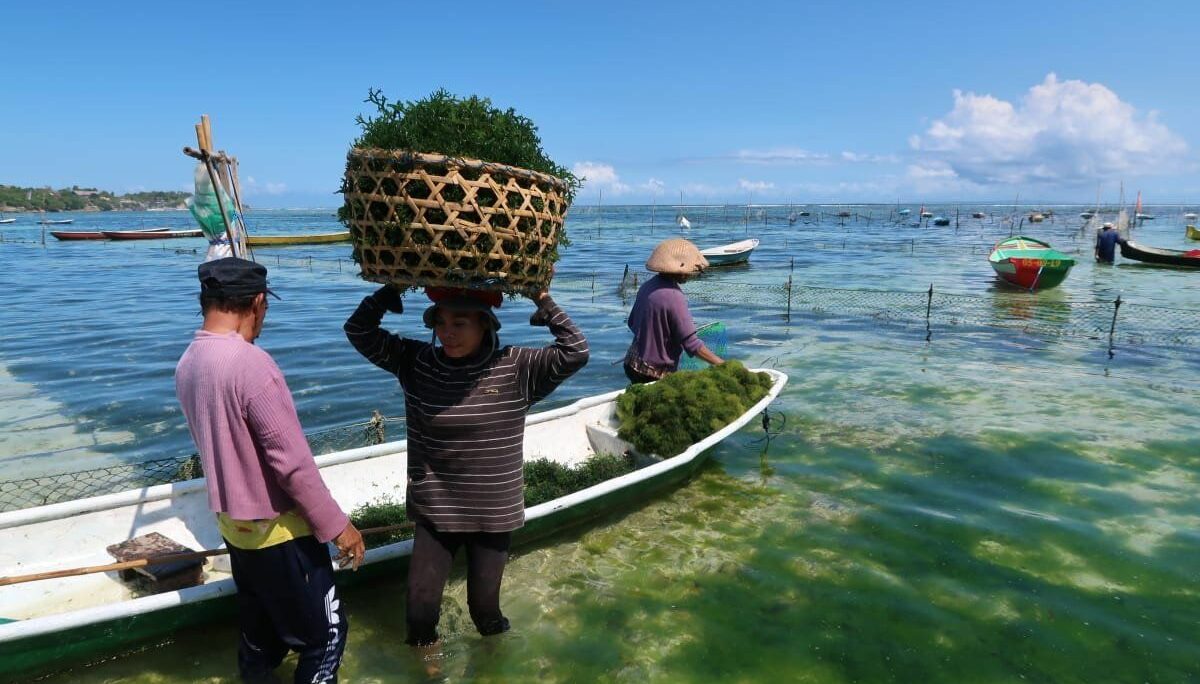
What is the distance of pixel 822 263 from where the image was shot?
36062mm

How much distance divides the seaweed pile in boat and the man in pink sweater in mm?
1609

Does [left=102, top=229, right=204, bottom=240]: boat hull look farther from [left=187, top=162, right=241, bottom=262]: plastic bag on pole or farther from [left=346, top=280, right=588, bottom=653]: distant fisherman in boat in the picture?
[left=346, top=280, right=588, bottom=653]: distant fisherman in boat

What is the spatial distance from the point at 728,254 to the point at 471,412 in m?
30.0

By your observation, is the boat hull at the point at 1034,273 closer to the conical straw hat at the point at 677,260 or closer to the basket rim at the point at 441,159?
the conical straw hat at the point at 677,260

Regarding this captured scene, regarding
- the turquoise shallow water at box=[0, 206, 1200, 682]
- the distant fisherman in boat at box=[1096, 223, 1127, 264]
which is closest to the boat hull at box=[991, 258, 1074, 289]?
the turquoise shallow water at box=[0, 206, 1200, 682]

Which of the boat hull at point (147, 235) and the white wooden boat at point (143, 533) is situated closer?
the white wooden boat at point (143, 533)

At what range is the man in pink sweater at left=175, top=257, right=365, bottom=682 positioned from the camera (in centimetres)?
253

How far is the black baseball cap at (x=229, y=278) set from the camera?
2.59 meters

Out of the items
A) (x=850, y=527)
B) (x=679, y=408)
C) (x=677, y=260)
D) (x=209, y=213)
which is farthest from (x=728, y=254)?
Result: (x=209, y=213)

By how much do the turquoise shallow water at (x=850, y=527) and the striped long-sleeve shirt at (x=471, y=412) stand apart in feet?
3.76

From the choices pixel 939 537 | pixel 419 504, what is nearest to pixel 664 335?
pixel 939 537

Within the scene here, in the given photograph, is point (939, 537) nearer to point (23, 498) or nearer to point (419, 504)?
point (419, 504)

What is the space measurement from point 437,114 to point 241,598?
7.20ft

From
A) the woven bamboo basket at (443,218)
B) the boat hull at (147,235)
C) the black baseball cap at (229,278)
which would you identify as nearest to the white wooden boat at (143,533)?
the black baseball cap at (229,278)
